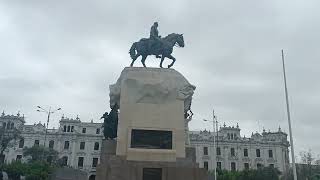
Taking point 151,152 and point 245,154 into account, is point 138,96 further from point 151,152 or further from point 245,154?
point 245,154

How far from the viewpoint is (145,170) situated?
55.3 feet

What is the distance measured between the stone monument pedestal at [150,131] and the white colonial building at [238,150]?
57693 millimetres

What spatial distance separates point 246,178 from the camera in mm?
48906

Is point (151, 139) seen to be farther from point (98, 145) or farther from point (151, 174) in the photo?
point (98, 145)

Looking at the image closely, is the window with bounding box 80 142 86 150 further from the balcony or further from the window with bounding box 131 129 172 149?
the window with bounding box 131 129 172 149

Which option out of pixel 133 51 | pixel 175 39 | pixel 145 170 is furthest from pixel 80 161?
pixel 145 170

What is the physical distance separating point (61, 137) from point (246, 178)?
1609 inches

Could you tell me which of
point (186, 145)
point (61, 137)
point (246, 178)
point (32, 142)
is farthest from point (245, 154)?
point (186, 145)

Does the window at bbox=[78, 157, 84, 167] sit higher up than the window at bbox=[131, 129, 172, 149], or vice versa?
the window at bbox=[78, 157, 84, 167]

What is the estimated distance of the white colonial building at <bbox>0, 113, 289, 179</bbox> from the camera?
74.6m

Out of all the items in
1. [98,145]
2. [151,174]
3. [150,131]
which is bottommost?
[151,174]

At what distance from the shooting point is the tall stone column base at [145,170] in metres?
16.6

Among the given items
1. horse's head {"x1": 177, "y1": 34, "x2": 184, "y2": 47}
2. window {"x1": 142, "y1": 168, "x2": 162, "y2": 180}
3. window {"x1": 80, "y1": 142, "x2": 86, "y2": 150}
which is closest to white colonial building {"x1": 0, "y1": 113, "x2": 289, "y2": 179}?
window {"x1": 80, "y1": 142, "x2": 86, "y2": 150}

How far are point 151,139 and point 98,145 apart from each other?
198ft
